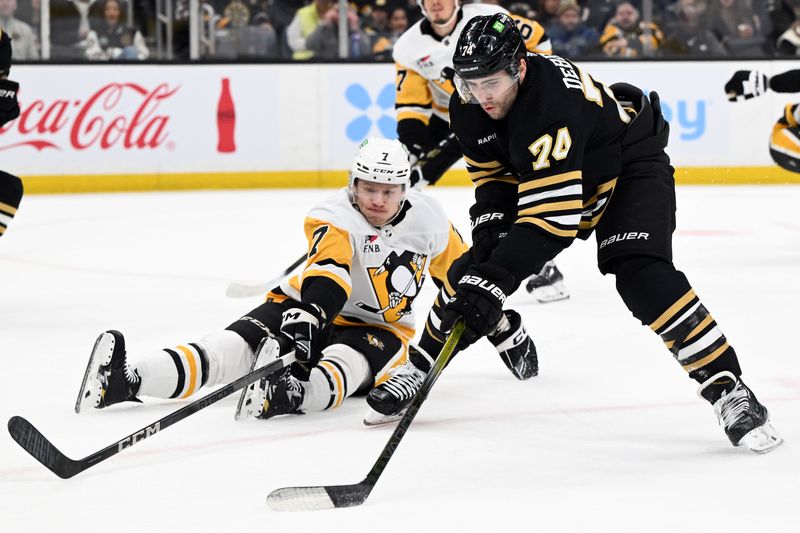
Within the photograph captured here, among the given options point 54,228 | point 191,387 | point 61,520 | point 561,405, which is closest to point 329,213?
point 191,387

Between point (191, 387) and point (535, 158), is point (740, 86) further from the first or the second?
point (191, 387)

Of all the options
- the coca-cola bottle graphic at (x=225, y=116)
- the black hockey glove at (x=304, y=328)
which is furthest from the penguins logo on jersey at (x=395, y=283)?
the coca-cola bottle graphic at (x=225, y=116)

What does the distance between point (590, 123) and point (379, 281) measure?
699 millimetres

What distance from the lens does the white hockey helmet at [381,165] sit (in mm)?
2697

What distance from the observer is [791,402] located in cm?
273

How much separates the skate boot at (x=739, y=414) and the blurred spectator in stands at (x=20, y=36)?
6.49 metres

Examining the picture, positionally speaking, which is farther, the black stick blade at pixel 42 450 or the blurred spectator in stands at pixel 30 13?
the blurred spectator in stands at pixel 30 13

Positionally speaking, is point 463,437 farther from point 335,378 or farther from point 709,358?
point 709,358

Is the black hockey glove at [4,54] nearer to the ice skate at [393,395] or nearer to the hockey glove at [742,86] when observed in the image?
the ice skate at [393,395]

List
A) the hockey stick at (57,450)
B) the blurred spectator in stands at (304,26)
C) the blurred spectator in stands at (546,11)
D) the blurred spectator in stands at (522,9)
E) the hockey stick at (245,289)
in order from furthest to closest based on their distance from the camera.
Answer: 1. the blurred spectator in stands at (546,11)
2. the blurred spectator in stands at (522,9)
3. the blurred spectator in stands at (304,26)
4. the hockey stick at (245,289)
5. the hockey stick at (57,450)

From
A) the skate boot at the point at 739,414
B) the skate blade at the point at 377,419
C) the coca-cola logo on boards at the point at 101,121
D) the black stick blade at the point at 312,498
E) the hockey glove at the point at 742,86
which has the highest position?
the hockey glove at the point at 742,86

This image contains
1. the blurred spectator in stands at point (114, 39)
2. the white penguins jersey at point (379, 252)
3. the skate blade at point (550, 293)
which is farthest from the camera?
the blurred spectator in stands at point (114, 39)

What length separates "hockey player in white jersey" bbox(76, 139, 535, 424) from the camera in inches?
101

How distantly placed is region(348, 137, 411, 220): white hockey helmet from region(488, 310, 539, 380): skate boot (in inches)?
17.6
